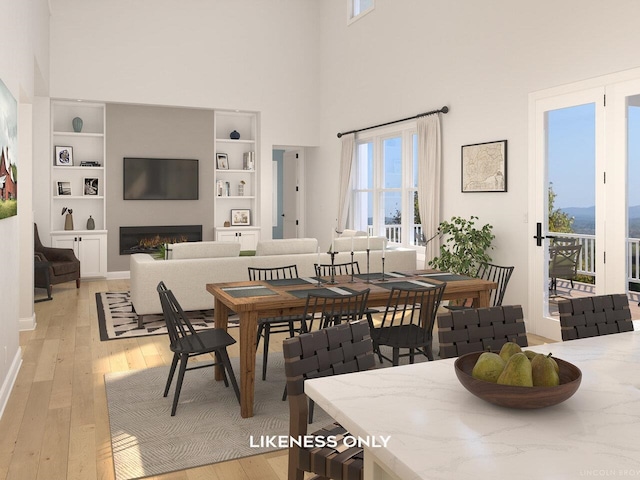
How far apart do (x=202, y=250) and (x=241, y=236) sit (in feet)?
13.7

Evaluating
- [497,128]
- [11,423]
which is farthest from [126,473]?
[497,128]

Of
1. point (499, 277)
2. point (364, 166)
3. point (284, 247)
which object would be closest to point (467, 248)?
point (499, 277)

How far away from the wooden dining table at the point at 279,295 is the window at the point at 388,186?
3.21 m

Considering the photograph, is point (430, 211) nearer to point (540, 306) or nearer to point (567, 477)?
point (540, 306)

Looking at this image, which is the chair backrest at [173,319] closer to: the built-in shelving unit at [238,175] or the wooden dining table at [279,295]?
the wooden dining table at [279,295]

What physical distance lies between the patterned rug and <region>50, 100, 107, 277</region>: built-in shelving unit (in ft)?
6.97

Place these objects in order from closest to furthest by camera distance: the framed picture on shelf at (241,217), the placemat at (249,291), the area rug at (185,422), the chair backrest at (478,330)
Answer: the chair backrest at (478,330) < the area rug at (185,422) < the placemat at (249,291) < the framed picture on shelf at (241,217)

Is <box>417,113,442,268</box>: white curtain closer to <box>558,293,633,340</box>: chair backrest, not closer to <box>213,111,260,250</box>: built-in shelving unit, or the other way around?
<box>213,111,260,250</box>: built-in shelving unit

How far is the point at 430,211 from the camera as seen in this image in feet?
23.6

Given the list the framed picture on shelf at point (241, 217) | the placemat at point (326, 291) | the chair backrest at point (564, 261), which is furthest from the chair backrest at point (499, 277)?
the framed picture on shelf at point (241, 217)

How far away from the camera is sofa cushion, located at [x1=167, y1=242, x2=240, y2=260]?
5.97 m

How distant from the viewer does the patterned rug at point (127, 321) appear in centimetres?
563

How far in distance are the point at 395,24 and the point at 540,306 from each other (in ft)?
15.1

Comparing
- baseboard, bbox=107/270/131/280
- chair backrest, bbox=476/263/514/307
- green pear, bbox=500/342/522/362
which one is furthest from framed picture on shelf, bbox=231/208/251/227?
green pear, bbox=500/342/522/362
